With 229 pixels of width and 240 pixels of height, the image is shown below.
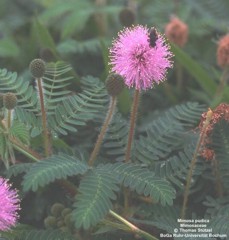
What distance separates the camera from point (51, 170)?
1562 millimetres

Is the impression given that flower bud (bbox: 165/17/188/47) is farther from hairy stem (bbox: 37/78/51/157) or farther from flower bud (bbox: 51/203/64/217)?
flower bud (bbox: 51/203/64/217)

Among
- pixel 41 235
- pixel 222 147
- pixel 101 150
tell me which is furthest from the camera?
pixel 101 150

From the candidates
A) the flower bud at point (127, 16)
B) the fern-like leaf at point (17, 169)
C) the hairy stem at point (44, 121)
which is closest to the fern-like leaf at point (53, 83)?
the hairy stem at point (44, 121)

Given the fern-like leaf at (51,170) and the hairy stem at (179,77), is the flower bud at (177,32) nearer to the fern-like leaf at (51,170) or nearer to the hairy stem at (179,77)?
the hairy stem at (179,77)

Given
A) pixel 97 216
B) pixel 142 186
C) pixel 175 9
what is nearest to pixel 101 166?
pixel 142 186

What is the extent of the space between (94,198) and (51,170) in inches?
5.7

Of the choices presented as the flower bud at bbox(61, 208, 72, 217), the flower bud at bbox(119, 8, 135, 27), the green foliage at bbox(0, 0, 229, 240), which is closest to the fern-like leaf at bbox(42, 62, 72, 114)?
the green foliage at bbox(0, 0, 229, 240)

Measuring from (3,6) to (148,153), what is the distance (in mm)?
1811

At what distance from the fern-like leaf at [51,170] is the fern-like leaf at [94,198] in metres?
0.04

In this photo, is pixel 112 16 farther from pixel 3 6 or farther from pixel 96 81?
pixel 96 81

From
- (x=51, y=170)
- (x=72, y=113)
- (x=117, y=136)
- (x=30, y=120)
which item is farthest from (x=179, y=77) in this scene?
(x=51, y=170)

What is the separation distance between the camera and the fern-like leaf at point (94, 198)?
1470 mm

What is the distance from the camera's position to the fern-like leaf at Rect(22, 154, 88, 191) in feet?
4.91

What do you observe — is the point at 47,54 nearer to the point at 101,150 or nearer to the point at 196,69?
the point at 101,150
